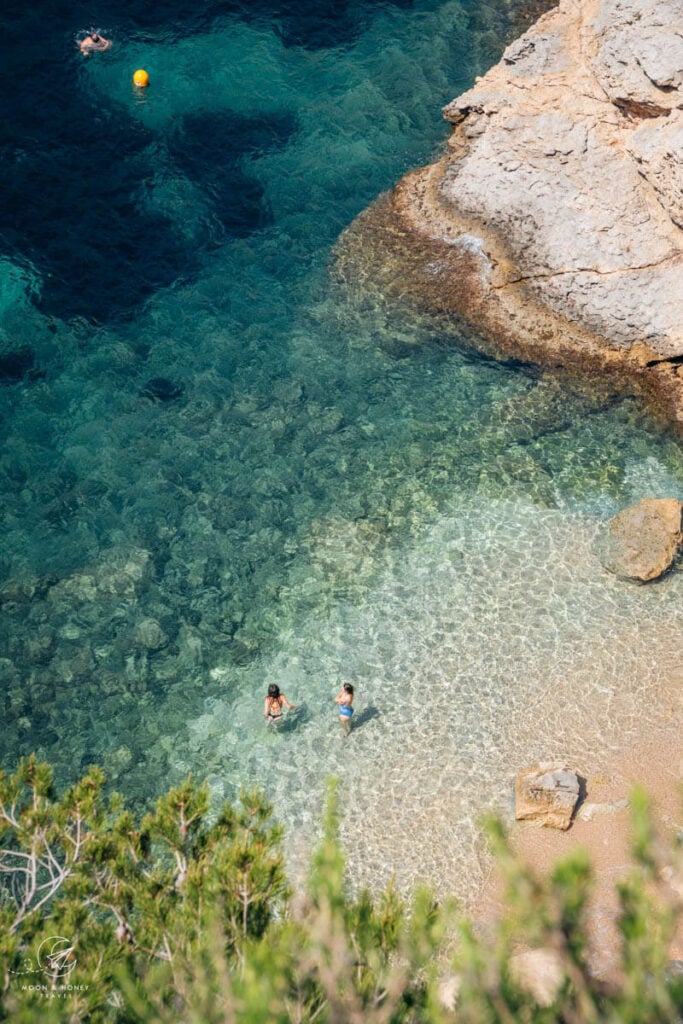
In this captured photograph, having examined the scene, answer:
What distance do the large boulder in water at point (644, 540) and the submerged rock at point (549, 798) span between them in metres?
5.77

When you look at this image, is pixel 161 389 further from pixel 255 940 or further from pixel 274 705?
pixel 255 940

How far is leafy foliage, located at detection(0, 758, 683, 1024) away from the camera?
9.55 metres

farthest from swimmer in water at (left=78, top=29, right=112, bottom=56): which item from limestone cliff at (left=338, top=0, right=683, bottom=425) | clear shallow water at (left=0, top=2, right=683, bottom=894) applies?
limestone cliff at (left=338, top=0, right=683, bottom=425)

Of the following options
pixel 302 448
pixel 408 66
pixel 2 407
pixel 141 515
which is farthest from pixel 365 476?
pixel 408 66

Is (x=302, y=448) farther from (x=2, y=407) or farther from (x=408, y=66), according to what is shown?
(x=408, y=66)

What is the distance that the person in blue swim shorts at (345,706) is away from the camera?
18.5 metres

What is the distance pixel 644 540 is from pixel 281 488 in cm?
908

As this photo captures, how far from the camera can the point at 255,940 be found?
446 inches

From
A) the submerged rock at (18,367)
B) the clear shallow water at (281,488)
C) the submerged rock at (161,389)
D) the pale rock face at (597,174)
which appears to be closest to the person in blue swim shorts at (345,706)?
the clear shallow water at (281,488)

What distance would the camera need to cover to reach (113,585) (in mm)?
21859

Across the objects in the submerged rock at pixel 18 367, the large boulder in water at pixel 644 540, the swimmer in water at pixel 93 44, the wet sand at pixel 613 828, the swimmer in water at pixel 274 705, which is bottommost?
the wet sand at pixel 613 828

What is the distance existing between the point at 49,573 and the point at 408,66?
24.2m

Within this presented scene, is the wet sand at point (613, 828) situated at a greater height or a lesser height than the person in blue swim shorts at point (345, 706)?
lesser

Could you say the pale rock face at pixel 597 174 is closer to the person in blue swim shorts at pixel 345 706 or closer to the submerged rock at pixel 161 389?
the submerged rock at pixel 161 389
